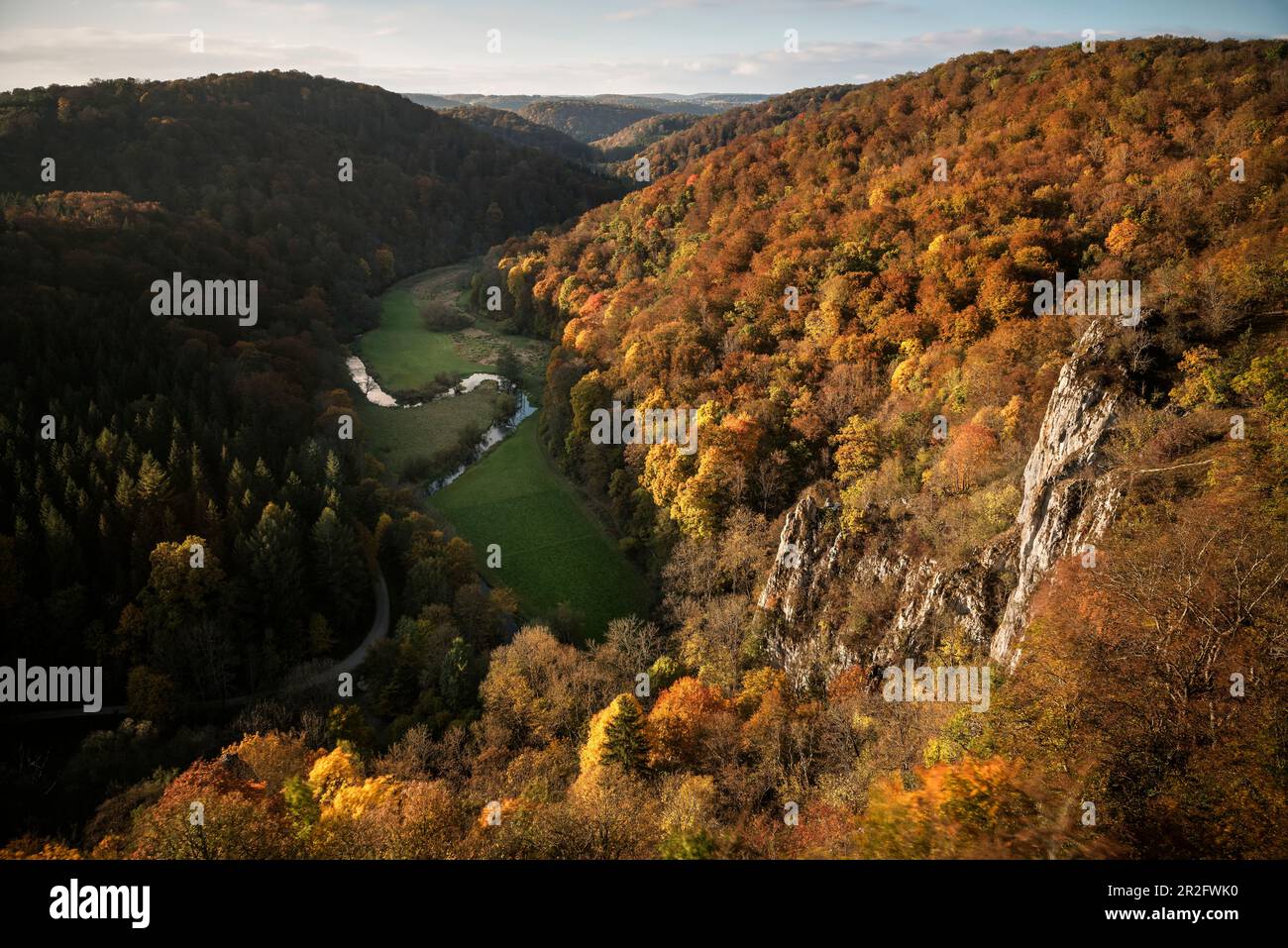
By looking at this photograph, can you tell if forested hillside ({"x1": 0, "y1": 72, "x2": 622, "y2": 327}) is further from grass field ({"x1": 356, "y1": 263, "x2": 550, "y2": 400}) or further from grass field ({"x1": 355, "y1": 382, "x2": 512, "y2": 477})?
grass field ({"x1": 355, "y1": 382, "x2": 512, "y2": 477})

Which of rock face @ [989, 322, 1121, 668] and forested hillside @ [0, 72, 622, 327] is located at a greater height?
forested hillside @ [0, 72, 622, 327]

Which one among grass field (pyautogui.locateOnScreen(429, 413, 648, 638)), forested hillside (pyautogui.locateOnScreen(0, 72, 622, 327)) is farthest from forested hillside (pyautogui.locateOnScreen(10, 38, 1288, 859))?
forested hillside (pyautogui.locateOnScreen(0, 72, 622, 327))

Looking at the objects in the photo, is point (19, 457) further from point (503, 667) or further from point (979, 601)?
point (979, 601)

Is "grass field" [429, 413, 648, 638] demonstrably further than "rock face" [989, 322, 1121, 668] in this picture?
Yes

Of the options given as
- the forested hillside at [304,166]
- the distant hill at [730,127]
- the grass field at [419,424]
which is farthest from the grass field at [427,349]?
the distant hill at [730,127]
